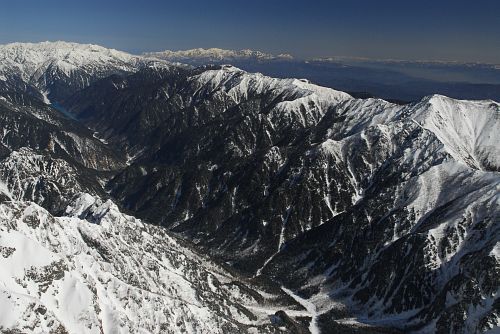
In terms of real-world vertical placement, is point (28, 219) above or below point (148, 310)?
above

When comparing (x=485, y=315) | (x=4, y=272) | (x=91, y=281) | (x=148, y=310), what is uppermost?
(x=4, y=272)

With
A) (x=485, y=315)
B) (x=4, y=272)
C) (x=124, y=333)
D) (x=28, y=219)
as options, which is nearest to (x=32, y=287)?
(x=4, y=272)

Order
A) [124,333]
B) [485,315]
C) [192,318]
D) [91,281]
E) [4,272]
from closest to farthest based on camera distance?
[4,272] < [124,333] < [91,281] < [192,318] < [485,315]

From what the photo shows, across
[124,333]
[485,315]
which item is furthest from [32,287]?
[485,315]

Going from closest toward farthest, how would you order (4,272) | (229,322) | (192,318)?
(4,272), (192,318), (229,322)

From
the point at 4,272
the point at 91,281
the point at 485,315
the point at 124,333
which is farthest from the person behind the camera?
the point at 485,315

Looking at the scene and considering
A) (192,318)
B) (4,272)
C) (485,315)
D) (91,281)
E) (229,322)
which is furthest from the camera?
(485,315)

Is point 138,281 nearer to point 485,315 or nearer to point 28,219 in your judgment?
point 28,219

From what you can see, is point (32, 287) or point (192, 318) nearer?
point (32, 287)

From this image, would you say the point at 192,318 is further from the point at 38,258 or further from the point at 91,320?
the point at 38,258
